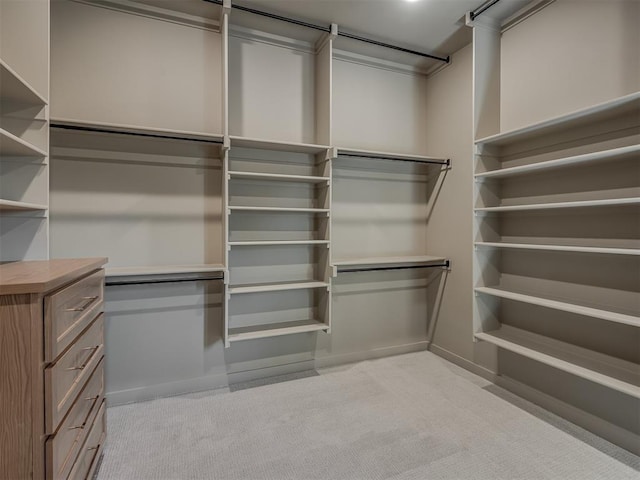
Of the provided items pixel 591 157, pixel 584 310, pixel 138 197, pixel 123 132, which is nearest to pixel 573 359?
pixel 584 310

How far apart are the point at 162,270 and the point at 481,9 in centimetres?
294

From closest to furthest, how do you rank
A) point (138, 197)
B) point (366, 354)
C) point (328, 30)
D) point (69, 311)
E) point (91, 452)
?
point (69, 311)
point (91, 452)
point (138, 197)
point (328, 30)
point (366, 354)

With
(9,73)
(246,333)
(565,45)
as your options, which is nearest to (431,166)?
(565,45)

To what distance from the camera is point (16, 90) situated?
1630 mm

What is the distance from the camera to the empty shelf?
281 cm

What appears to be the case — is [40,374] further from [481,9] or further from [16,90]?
[481,9]

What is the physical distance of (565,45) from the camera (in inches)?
88.4

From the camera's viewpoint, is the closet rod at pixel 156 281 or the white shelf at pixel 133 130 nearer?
the white shelf at pixel 133 130

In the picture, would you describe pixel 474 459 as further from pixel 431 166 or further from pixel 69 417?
pixel 431 166

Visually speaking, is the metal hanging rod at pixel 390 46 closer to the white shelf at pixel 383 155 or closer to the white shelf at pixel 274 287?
the white shelf at pixel 383 155

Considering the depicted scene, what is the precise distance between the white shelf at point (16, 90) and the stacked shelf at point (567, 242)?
2746mm

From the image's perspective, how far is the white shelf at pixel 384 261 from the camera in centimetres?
280

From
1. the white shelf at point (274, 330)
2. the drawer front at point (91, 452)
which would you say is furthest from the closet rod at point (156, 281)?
the drawer front at point (91, 452)

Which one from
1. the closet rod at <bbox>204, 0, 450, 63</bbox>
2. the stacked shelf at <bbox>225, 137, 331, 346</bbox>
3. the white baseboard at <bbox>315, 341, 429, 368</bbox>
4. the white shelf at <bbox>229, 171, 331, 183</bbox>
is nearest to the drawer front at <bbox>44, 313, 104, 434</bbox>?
the stacked shelf at <bbox>225, 137, 331, 346</bbox>
